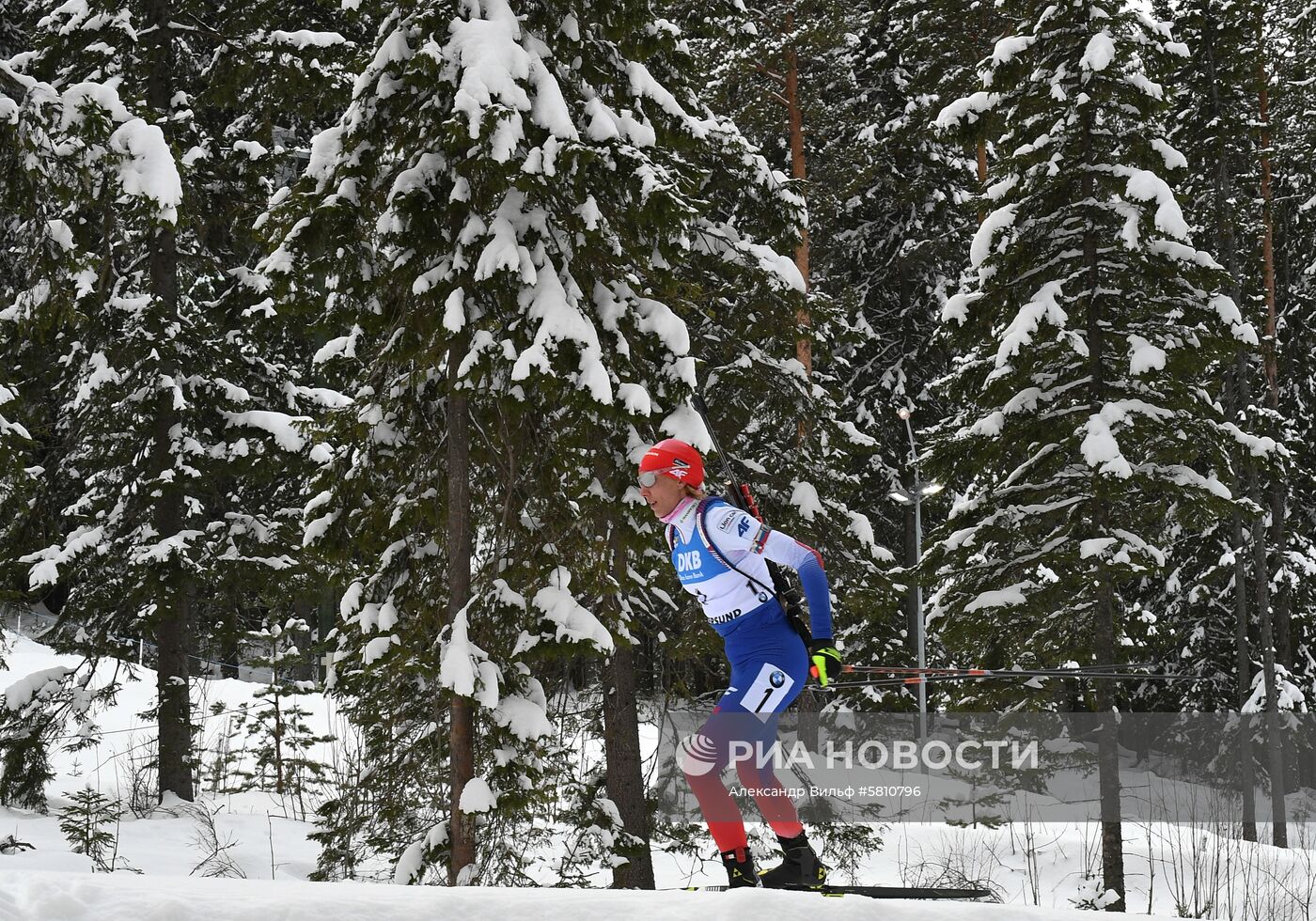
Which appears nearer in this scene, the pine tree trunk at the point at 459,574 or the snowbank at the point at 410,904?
the snowbank at the point at 410,904

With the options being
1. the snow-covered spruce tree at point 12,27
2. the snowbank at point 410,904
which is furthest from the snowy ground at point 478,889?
the snow-covered spruce tree at point 12,27

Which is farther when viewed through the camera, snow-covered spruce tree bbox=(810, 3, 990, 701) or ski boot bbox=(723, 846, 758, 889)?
snow-covered spruce tree bbox=(810, 3, 990, 701)

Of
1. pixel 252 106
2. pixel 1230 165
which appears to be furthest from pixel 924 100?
pixel 252 106

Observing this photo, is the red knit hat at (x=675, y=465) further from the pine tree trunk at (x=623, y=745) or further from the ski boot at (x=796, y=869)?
the pine tree trunk at (x=623, y=745)

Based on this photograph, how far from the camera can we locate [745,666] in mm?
5418

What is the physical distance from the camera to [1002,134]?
14.0m

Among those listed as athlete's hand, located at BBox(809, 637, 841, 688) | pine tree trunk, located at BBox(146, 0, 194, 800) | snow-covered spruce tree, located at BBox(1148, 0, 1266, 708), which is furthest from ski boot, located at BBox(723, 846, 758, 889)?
snow-covered spruce tree, located at BBox(1148, 0, 1266, 708)

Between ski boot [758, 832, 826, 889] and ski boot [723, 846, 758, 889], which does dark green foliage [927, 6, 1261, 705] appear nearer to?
ski boot [758, 832, 826, 889]

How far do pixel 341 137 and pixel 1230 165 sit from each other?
19.3 metres

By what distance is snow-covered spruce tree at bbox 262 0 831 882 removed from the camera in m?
7.52

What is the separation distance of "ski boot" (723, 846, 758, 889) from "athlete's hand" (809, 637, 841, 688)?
1.01 metres

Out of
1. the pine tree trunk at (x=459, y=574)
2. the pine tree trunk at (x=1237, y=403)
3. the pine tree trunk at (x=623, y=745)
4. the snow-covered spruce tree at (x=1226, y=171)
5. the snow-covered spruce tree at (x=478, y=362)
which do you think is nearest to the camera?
the snow-covered spruce tree at (x=478, y=362)

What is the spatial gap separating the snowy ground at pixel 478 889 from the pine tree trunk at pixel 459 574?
5.25ft

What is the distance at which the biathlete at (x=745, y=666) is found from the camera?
17.3ft
